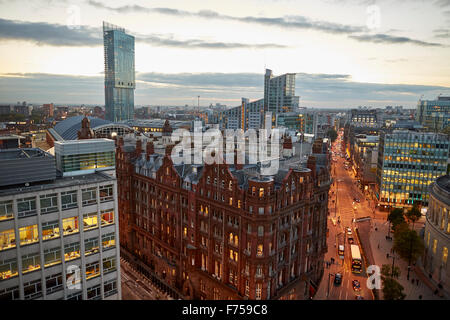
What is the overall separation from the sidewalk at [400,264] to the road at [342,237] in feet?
22.2

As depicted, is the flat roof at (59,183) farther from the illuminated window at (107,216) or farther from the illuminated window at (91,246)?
the illuminated window at (91,246)

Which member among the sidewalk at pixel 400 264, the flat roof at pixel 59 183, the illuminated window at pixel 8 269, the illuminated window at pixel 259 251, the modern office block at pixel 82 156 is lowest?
the sidewalk at pixel 400 264

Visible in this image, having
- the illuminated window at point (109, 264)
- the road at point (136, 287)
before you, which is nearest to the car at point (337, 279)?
the road at point (136, 287)

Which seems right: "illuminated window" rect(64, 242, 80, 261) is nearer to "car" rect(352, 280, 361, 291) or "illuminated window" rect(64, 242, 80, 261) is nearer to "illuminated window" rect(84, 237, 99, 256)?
"illuminated window" rect(84, 237, 99, 256)

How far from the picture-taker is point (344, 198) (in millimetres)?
145125

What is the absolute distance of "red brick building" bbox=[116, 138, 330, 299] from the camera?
2175 inches

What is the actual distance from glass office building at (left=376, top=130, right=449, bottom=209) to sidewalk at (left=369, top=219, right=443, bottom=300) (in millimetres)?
17530

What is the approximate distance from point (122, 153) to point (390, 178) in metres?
109

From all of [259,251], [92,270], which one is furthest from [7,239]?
[259,251]

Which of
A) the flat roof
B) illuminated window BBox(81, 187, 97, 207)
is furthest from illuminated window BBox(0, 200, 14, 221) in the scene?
illuminated window BBox(81, 187, 97, 207)

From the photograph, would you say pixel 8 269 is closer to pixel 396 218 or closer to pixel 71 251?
pixel 71 251

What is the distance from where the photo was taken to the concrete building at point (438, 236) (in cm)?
7206
